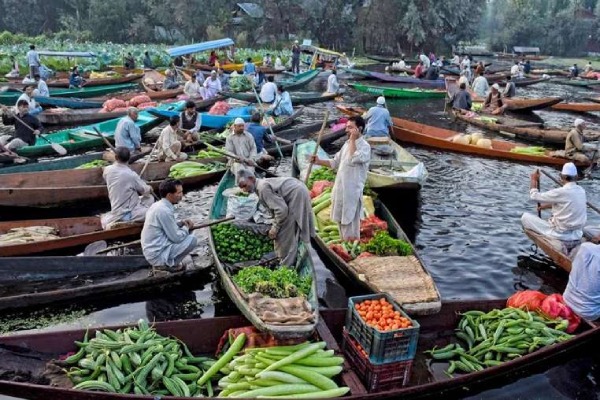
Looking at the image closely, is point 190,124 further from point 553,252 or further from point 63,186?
point 553,252

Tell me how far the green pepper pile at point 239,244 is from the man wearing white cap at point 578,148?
11092 millimetres

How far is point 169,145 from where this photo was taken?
13164 mm

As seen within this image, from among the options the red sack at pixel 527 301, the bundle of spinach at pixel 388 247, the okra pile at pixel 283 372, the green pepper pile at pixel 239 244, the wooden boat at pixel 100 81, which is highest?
the wooden boat at pixel 100 81

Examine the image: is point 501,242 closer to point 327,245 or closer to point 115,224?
point 327,245

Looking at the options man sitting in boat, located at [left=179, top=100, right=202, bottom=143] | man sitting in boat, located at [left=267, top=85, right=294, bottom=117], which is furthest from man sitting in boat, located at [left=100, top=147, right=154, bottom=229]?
man sitting in boat, located at [left=267, top=85, right=294, bottom=117]

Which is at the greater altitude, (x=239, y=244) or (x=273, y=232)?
(x=273, y=232)

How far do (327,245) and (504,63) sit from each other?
46.3 m

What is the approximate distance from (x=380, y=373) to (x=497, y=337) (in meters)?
1.85

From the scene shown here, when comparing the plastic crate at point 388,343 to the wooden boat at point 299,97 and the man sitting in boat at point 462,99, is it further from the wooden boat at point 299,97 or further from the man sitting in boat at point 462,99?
the wooden boat at point 299,97

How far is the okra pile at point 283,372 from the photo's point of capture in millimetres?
5258

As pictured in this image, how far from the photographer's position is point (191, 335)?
20.4ft

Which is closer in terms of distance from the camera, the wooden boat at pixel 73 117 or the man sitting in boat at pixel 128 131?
the man sitting in boat at pixel 128 131

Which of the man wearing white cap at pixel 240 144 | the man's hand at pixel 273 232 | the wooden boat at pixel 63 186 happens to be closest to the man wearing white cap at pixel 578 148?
the man wearing white cap at pixel 240 144

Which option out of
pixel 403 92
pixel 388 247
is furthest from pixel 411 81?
pixel 388 247
